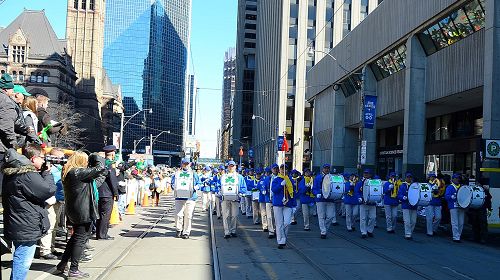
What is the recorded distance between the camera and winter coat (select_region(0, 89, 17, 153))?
19.8ft

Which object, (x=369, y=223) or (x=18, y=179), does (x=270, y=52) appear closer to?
(x=369, y=223)

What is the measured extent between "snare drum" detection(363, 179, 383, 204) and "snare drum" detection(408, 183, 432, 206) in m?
0.93

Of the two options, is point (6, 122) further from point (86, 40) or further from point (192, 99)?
point (86, 40)

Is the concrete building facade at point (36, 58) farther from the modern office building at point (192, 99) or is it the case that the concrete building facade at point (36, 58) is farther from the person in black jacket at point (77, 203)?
the person in black jacket at point (77, 203)

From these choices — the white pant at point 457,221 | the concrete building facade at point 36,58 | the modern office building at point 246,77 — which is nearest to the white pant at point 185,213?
the white pant at point 457,221

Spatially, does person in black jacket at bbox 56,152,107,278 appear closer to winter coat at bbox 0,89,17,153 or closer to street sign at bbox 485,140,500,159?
winter coat at bbox 0,89,17,153

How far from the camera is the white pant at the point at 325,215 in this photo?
14.3m

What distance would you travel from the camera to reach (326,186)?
50.5ft

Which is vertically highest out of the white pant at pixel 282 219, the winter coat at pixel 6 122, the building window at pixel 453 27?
the building window at pixel 453 27

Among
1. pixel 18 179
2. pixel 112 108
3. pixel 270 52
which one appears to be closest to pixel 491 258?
pixel 18 179

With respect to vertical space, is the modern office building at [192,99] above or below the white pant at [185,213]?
above

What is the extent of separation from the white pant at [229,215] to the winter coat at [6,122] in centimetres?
797

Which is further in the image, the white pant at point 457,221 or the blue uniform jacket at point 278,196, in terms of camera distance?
the white pant at point 457,221

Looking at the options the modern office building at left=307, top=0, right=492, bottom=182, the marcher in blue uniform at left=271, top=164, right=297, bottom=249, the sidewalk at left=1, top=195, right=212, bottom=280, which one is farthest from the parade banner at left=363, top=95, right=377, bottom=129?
the marcher in blue uniform at left=271, top=164, right=297, bottom=249
